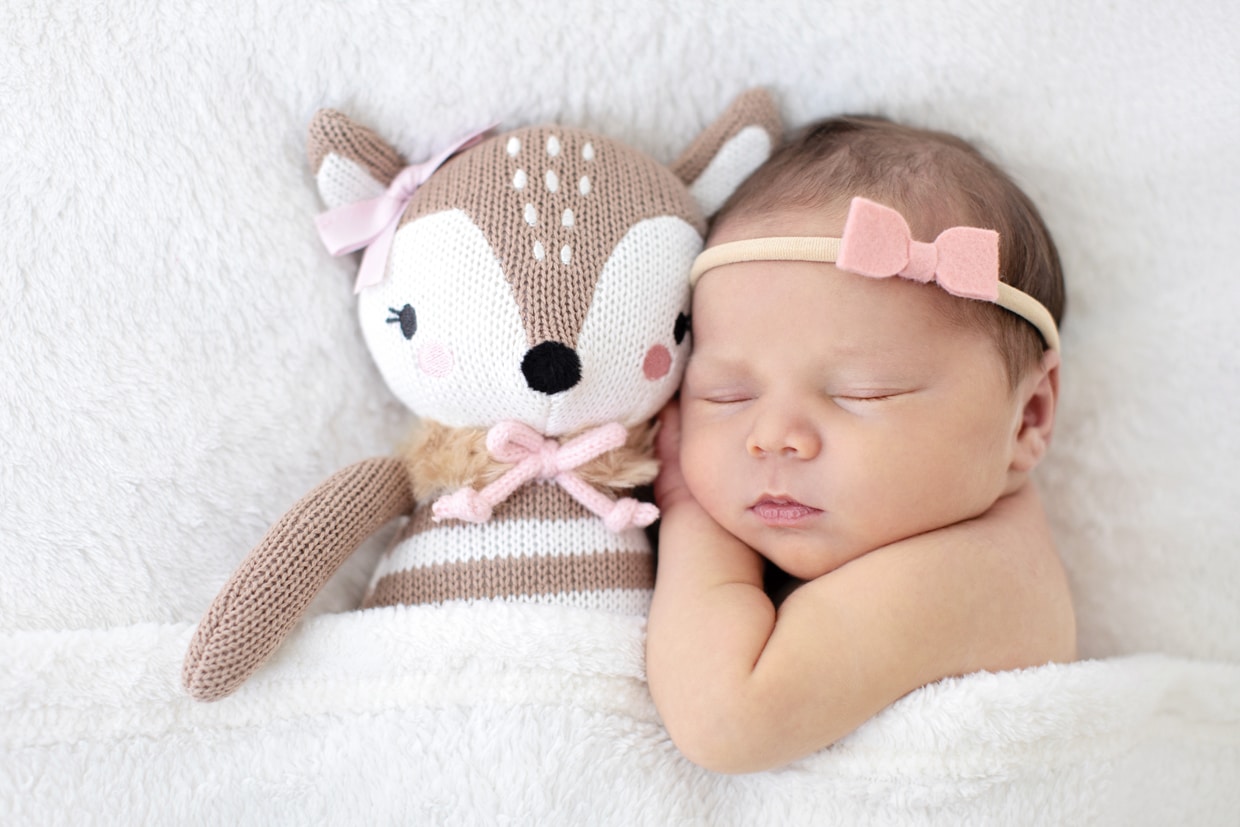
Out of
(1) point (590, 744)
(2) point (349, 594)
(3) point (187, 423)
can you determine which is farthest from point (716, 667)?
(3) point (187, 423)

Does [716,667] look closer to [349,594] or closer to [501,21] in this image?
[349,594]

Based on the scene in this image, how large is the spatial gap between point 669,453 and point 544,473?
0.19 meters

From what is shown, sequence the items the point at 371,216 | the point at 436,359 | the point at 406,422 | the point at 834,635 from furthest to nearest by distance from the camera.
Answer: the point at 406,422 → the point at 371,216 → the point at 436,359 → the point at 834,635

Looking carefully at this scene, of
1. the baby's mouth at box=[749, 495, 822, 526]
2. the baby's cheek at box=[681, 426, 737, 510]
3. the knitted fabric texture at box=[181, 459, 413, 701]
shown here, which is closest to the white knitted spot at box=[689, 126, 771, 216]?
the baby's cheek at box=[681, 426, 737, 510]

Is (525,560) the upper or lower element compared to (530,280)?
lower

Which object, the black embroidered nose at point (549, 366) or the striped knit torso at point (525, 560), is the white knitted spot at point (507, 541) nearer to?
the striped knit torso at point (525, 560)

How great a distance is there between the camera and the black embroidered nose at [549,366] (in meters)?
1.03

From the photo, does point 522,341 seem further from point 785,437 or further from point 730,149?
point 730,149

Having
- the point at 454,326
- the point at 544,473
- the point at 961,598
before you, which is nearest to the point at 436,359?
the point at 454,326

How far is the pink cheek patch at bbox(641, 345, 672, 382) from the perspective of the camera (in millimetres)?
1102

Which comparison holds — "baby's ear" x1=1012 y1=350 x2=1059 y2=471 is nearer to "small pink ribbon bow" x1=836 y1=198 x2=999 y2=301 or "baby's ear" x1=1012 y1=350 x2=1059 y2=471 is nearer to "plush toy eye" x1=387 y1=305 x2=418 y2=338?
"small pink ribbon bow" x1=836 y1=198 x2=999 y2=301

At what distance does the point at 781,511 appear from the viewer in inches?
41.7

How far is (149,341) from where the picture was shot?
44.0 inches

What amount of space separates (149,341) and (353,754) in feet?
1.72
